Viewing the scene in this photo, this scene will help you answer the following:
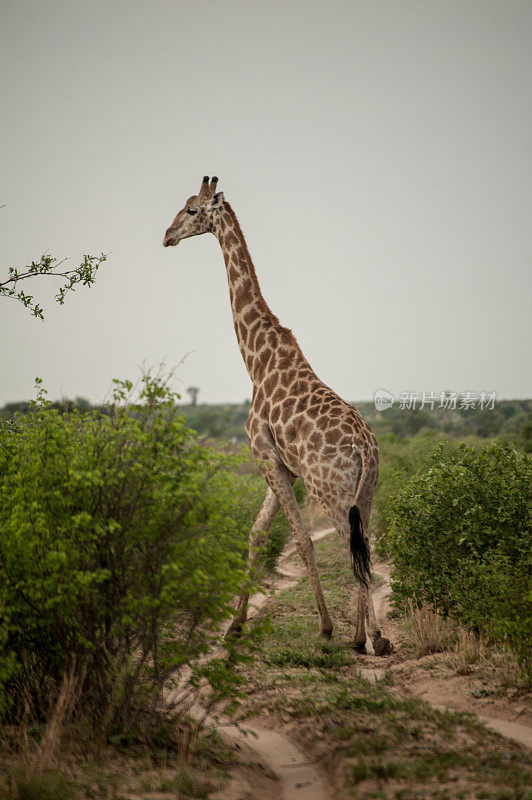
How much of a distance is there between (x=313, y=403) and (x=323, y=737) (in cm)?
359

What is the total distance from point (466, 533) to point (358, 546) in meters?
1.09

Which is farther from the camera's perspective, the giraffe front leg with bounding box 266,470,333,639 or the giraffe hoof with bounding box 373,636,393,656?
the giraffe front leg with bounding box 266,470,333,639

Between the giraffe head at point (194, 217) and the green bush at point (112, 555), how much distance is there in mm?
4572

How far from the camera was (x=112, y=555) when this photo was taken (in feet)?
14.0

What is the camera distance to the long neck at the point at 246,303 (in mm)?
8117

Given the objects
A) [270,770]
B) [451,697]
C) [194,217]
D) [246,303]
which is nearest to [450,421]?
[246,303]

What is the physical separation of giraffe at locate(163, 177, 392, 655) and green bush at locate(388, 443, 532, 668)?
53 cm

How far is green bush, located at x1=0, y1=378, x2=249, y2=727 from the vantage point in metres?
4.09

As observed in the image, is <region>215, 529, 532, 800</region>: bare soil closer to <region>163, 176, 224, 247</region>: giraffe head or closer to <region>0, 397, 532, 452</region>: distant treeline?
<region>163, 176, 224, 247</region>: giraffe head

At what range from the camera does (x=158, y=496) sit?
4137 mm

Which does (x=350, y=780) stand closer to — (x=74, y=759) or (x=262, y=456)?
(x=74, y=759)

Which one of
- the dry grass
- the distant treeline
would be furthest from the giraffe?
the distant treeline

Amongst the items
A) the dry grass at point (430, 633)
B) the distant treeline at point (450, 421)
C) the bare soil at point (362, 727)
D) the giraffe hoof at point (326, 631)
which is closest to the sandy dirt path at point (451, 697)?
the bare soil at point (362, 727)

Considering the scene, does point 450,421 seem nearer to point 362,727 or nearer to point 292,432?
point 292,432
